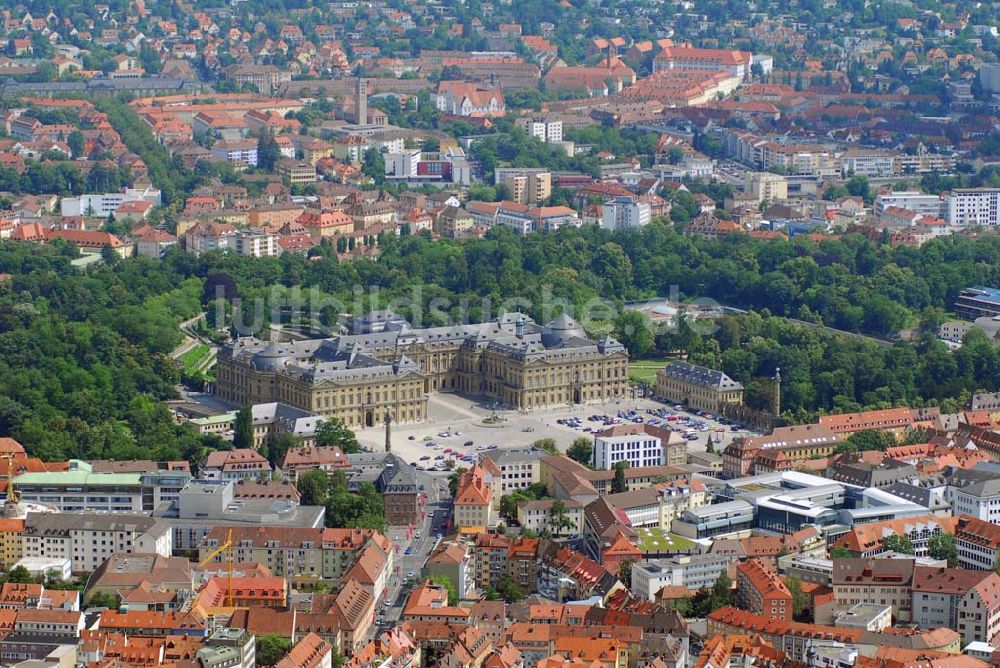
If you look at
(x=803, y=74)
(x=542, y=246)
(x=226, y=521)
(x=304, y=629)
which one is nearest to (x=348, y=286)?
(x=542, y=246)

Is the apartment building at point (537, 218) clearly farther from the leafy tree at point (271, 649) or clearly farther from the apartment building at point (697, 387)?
the leafy tree at point (271, 649)

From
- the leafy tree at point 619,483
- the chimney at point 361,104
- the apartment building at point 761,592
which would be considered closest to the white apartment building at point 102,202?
the chimney at point 361,104

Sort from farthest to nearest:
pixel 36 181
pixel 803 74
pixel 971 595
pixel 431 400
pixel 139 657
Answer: pixel 803 74 → pixel 36 181 → pixel 431 400 → pixel 971 595 → pixel 139 657

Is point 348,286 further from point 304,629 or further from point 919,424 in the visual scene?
point 304,629

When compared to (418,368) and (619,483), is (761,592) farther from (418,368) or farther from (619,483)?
(418,368)

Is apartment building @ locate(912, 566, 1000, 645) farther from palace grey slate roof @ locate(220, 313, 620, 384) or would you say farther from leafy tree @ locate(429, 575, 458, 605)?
palace grey slate roof @ locate(220, 313, 620, 384)
